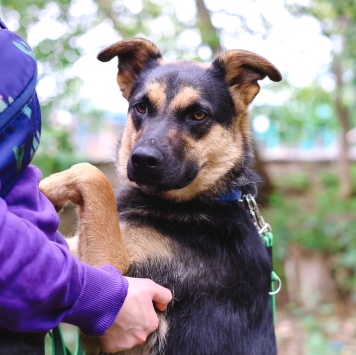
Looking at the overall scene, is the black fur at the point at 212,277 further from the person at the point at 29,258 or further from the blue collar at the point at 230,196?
the person at the point at 29,258

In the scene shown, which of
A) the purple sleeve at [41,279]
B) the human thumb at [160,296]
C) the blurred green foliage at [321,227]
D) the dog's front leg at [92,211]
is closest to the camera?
the purple sleeve at [41,279]

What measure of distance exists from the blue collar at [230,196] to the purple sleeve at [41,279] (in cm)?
128

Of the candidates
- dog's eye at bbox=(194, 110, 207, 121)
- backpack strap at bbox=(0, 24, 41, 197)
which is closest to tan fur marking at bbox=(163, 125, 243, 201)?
dog's eye at bbox=(194, 110, 207, 121)

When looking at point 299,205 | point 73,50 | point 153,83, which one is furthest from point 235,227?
point 299,205

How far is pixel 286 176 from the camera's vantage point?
11352 mm

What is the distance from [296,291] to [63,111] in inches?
237

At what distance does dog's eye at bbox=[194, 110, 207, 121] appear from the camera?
3038 millimetres

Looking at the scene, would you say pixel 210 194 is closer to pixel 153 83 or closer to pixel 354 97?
pixel 153 83

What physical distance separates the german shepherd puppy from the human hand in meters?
0.41

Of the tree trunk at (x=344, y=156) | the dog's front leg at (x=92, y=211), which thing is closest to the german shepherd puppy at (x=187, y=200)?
the dog's front leg at (x=92, y=211)

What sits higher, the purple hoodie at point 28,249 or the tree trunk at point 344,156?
the purple hoodie at point 28,249

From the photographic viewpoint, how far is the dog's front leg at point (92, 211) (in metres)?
2.34

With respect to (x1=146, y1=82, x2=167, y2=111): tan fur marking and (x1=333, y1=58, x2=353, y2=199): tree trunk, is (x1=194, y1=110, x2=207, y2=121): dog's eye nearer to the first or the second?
(x1=146, y1=82, x2=167, y2=111): tan fur marking

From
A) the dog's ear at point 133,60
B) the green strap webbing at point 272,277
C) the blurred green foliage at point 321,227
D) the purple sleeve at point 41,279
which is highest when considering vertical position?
the purple sleeve at point 41,279
